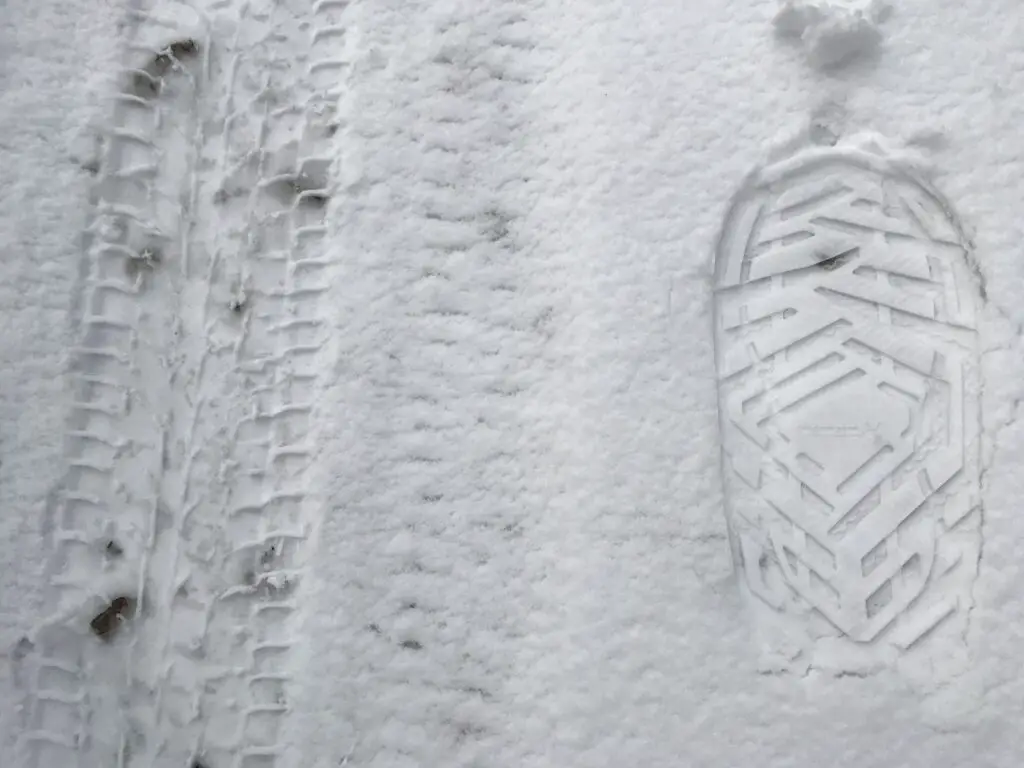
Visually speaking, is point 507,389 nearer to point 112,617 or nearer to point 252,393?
point 252,393

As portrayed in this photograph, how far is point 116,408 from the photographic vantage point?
0.74m

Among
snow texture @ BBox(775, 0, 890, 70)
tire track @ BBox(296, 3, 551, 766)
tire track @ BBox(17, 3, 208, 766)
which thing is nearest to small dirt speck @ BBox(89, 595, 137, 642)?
tire track @ BBox(17, 3, 208, 766)

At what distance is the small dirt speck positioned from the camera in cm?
70

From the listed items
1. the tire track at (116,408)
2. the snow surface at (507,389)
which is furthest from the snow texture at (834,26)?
the tire track at (116,408)

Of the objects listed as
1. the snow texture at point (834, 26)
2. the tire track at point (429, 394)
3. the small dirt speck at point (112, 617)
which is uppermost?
the snow texture at point (834, 26)

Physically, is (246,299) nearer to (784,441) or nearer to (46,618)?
(46,618)

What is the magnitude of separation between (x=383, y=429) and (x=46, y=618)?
29cm

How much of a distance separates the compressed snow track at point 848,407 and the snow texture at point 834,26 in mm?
89

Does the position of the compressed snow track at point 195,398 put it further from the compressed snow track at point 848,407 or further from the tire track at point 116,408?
the compressed snow track at point 848,407

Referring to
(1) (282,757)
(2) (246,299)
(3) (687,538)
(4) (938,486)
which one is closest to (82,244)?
(2) (246,299)

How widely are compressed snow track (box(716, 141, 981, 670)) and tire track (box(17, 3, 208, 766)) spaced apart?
1.51 ft

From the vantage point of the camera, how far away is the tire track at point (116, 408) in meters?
0.69

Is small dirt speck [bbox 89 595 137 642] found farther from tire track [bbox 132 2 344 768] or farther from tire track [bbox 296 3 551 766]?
tire track [bbox 296 3 551 766]

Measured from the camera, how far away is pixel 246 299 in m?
0.78
